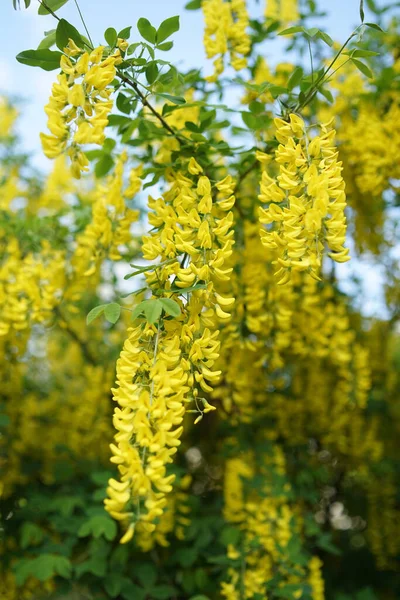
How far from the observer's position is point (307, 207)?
4.17ft

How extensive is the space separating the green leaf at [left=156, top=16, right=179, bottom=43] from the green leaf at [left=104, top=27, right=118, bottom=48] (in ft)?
0.59

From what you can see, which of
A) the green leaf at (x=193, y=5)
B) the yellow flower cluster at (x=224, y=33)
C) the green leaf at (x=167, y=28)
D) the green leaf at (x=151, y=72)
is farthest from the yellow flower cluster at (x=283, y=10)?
the green leaf at (x=151, y=72)

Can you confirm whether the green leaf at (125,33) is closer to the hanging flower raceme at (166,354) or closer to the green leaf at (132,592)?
the hanging flower raceme at (166,354)

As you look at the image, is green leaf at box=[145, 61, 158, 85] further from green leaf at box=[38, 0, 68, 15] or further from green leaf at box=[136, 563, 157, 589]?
green leaf at box=[136, 563, 157, 589]

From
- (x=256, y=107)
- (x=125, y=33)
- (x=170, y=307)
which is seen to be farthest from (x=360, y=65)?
(x=170, y=307)

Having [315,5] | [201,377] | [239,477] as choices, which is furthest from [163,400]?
[315,5]

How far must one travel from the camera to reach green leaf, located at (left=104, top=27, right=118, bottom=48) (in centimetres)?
136

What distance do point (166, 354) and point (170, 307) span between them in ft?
0.36

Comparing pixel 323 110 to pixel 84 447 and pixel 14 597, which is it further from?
pixel 14 597

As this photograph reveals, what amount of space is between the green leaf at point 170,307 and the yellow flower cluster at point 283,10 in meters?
2.50

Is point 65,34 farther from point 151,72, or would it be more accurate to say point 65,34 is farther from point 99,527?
point 99,527

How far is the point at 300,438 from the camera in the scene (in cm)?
307

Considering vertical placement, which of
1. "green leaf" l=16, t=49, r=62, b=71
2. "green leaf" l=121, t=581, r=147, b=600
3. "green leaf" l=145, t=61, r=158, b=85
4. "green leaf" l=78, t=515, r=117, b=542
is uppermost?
"green leaf" l=16, t=49, r=62, b=71

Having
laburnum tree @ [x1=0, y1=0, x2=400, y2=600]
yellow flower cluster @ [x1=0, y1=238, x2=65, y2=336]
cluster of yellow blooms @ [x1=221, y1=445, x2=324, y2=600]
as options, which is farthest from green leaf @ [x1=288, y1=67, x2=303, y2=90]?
cluster of yellow blooms @ [x1=221, y1=445, x2=324, y2=600]
